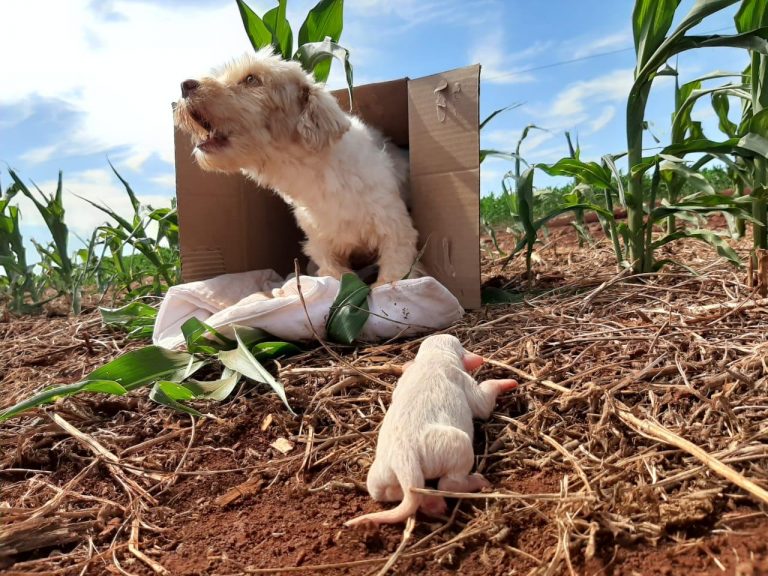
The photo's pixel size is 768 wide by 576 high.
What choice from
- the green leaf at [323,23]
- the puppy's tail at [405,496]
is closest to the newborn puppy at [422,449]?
the puppy's tail at [405,496]

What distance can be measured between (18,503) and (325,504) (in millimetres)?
726

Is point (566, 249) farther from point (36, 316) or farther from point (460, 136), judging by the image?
point (36, 316)

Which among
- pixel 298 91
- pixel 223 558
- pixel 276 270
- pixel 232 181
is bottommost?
pixel 223 558

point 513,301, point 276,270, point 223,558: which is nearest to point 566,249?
point 513,301

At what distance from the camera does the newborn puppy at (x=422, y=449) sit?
105cm

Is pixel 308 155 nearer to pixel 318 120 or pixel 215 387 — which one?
pixel 318 120

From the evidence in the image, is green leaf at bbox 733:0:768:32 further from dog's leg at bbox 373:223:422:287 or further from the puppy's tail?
the puppy's tail

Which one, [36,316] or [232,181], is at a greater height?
[232,181]

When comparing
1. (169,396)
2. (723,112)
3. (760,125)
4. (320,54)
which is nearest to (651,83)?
→ (760,125)

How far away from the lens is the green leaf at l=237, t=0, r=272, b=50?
2.89 m

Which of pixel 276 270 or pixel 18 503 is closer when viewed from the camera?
pixel 18 503

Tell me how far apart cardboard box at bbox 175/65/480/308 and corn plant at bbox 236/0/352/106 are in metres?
0.31

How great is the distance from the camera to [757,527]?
931mm

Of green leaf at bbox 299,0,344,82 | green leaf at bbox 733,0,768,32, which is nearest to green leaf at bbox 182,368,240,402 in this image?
green leaf at bbox 299,0,344,82
